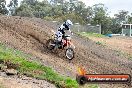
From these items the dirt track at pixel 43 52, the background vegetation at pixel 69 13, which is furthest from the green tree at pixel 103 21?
the dirt track at pixel 43 52

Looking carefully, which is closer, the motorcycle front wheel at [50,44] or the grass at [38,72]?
the grass at [38,72]

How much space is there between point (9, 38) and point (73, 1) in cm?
9365

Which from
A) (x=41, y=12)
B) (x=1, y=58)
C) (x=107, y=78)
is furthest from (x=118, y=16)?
(x=107, y=78)

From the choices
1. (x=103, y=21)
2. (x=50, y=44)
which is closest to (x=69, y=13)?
(x=103, y=21)

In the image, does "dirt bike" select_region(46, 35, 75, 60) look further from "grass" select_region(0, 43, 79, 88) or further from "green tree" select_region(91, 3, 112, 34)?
"green tree" select_region(91, 3, 112, 34)

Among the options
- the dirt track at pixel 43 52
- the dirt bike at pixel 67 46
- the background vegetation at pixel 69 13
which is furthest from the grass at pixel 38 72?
the background vegetation at pixel 69 13

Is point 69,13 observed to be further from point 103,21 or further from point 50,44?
point 50,44

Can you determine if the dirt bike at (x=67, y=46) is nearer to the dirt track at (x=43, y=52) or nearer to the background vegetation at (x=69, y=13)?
the dirt track at (x=43, y=52)

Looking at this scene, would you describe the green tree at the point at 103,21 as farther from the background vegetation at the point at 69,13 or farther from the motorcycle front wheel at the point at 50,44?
the motorcycle front wheel at the point at 50,44

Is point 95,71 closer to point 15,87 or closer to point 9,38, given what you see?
point 9,38

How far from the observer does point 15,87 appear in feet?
32.4

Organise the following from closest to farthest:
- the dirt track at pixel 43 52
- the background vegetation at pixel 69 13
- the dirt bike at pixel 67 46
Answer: the dirt track at pixel 43 52, the dirt bike at pixel 67 46, the background vegetation at pixel 69 13

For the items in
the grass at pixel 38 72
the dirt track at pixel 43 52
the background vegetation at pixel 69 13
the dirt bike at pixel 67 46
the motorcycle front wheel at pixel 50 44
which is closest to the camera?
the grass at pixel 38 72

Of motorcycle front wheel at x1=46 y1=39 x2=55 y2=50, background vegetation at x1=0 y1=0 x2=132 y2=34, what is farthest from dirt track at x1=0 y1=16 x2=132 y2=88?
background vegetation at x1=0 y1=0 x2=132 y2=34
